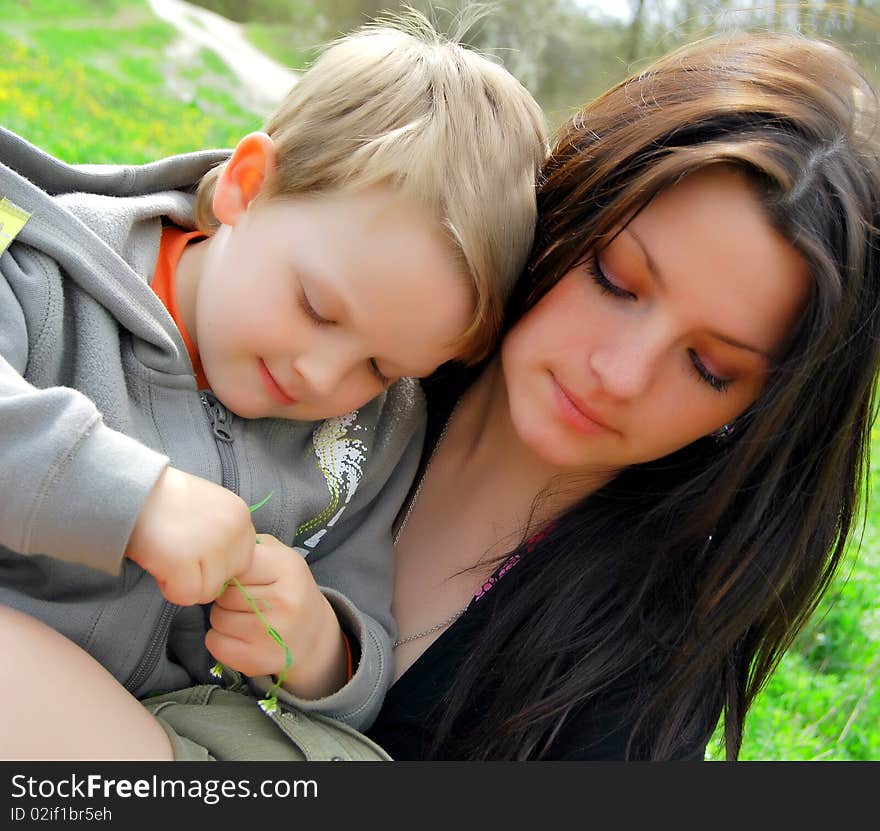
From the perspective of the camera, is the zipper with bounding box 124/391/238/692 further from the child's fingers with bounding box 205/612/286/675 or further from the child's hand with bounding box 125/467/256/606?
the child's hand with bounding box 125/467/256/606

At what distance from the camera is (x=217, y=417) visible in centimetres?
175

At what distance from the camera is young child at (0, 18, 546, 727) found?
5.25ft

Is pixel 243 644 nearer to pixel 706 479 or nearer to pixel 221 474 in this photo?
pixel 221 474

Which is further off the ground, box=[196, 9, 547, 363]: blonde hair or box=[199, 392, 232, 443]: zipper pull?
box=[196, 9, 547, 363]: blonde hair

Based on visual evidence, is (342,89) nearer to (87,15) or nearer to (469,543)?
(469,543)

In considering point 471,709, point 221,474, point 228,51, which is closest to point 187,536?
point 221,474

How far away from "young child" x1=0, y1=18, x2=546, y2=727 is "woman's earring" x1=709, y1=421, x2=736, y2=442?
44 cm

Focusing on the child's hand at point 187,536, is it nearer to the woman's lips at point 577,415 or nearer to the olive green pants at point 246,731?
the olive green pants at point 246,731

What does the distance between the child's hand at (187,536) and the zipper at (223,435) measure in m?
0.30

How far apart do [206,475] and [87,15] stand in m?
6.75

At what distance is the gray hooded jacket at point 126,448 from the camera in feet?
4.29

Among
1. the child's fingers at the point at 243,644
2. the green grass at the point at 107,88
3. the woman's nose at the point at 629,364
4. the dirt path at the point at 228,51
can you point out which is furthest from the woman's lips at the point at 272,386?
the dirt path at the point at 228,51

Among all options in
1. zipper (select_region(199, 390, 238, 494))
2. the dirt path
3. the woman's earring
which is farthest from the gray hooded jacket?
the dirt path

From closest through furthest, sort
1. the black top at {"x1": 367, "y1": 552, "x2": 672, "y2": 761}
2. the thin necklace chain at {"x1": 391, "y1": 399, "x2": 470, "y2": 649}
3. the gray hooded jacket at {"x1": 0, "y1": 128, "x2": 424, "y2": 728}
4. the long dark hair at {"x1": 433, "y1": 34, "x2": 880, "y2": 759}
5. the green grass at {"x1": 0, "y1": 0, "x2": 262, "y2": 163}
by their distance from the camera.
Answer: the gray hooded jacket at {"x1": 0, "y1": 128, "x2": 424, "y2": 728}
the long dark hair at {"x1": 433, "y1": 34, "x2": 880, "y2": 759}
the black top at {"x1": 367, "y1": 552, "x2": 672, "y2": 761}
the thin necklace chain at {"x1": 391, "y1": 399, "x2": 470, "y2": 649}
the green grass at {"x1": 0, "y1": 0, "x2": 262, "y2": 163}
